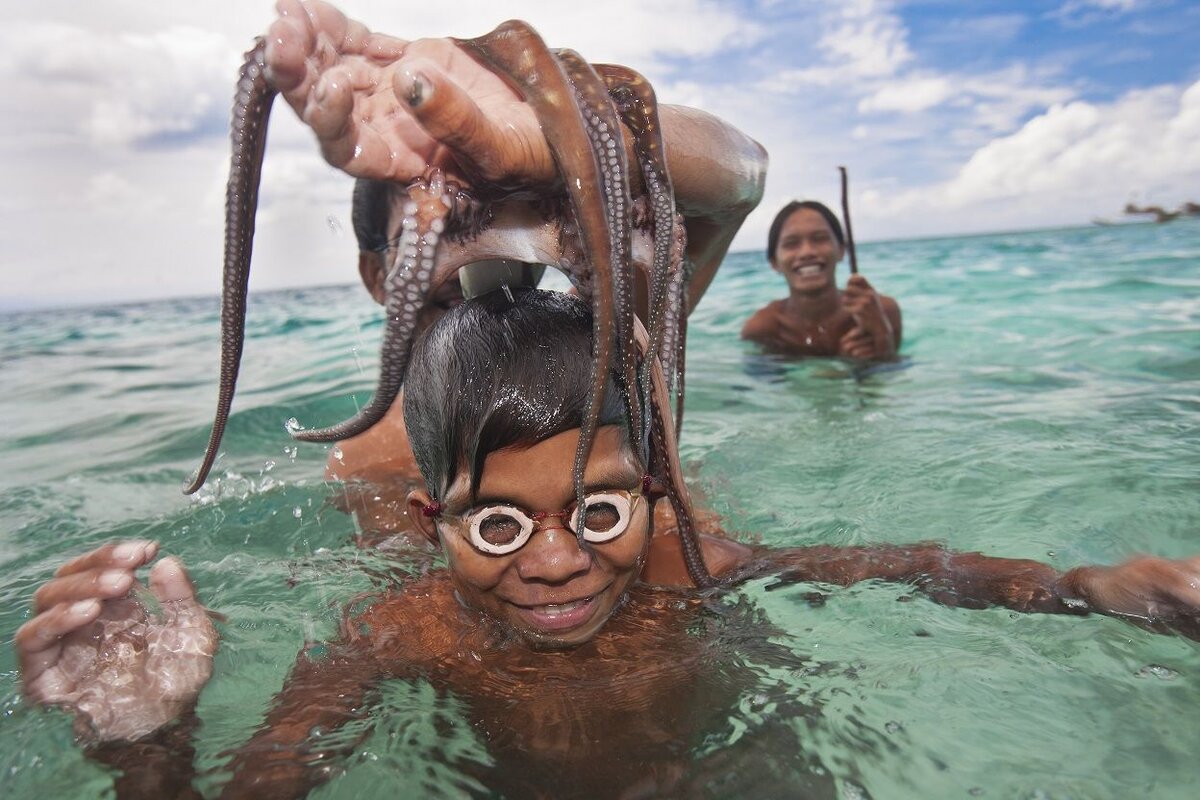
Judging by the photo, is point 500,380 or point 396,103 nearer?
point 396,103

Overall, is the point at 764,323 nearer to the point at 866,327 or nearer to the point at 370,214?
the point at 866,327

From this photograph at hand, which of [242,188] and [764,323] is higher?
[242,188]

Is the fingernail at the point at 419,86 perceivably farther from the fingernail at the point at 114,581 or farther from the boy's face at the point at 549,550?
the fingernail at the point at 114,581

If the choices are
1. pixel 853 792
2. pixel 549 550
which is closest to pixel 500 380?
pixel 549 550

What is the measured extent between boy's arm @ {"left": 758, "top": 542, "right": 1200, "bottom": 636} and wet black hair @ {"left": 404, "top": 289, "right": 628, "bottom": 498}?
1.16 metres

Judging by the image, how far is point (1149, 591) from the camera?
2.16 meters

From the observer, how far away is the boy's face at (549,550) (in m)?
2.17

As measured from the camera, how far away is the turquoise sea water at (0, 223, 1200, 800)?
82.3 inches

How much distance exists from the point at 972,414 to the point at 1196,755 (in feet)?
12.8

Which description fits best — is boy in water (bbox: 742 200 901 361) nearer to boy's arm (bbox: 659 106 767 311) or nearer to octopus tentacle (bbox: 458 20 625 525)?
boy's arm (bbox: 659 106 767 311)

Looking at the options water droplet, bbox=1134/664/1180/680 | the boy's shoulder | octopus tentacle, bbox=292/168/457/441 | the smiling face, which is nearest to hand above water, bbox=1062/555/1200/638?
water droplet, bbox=1134/664/1180/680

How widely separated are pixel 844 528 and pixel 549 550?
6.58ft

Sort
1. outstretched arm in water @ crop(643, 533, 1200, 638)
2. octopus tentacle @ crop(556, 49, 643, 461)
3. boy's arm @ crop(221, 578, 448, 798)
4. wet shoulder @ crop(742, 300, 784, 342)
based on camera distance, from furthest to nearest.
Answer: wet shoulder @ crop(742, 300, 784, 342), outstretched arm in water @ crop(643, 533, 1200, 638), boy's arm @ crop(221, 578, 448, 798), octopus tentacle @ crop(556, 49, 643, 461)

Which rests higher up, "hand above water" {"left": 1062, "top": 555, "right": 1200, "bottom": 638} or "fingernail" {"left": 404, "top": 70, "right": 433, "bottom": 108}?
"fingernail" {"left": 404, "top": 70, "right": 433, "bottom": 108}
